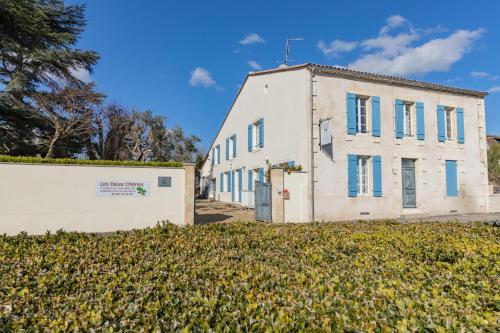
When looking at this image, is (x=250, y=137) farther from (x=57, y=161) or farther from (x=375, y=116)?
(x=57, y=161)

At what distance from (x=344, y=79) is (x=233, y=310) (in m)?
12.7

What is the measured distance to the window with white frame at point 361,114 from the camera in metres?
13.2

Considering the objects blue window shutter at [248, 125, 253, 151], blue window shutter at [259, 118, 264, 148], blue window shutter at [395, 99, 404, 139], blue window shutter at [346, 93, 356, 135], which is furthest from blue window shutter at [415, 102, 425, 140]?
blue window shutter at [248, 125, 253, 151]

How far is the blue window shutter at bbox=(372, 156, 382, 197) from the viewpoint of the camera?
13.0 meters

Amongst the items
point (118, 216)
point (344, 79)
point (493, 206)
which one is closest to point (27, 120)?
point (118, 216)

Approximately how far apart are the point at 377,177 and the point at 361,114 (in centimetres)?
283

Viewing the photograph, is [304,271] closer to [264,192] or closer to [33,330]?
[33,330]

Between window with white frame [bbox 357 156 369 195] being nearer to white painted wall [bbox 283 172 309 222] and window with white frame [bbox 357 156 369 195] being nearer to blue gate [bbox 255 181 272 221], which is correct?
white painted wall [bbox 283 172 309 222]

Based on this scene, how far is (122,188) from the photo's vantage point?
988 cm

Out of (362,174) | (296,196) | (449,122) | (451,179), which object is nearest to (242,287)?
(296,196)

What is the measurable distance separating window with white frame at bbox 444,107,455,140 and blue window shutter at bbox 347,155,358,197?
597 cm

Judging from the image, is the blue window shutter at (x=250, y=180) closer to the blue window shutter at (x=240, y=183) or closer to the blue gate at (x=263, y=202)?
the blue window shutter at (x=240, y=183)

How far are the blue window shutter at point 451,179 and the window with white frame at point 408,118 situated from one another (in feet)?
8.53

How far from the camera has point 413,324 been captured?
5.67 feet
